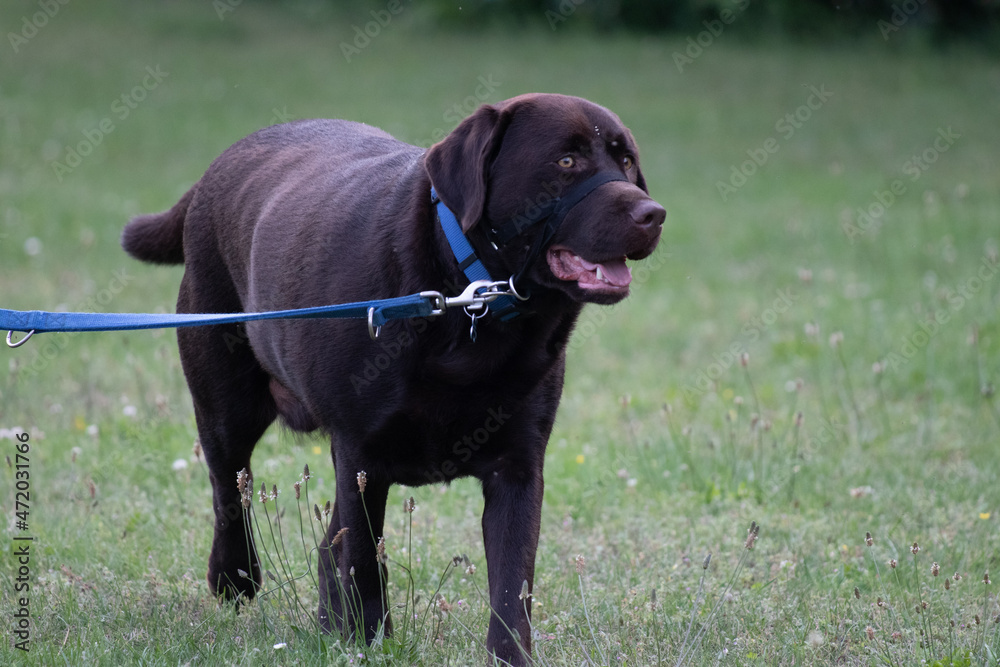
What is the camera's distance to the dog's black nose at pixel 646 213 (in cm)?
284

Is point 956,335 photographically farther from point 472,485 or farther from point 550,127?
point 550,127

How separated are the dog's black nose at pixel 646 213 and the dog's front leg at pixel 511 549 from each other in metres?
0.80

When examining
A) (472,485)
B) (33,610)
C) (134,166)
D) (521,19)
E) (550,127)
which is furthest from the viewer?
(521,19)

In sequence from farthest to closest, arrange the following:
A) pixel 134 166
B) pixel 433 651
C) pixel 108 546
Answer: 1. pixel 134 166
2. pixel 108 546
3. pixel 433 651

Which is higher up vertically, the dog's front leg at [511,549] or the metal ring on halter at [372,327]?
the metal ring on halter at [372,327]

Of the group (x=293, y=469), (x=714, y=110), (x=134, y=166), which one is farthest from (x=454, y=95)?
(x=293, y=469)

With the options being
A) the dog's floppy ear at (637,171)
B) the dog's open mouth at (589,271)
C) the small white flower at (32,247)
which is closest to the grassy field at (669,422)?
the small white flower at (32,247)

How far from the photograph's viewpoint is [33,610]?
3.51 meters

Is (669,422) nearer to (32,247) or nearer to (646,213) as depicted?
(646,213)

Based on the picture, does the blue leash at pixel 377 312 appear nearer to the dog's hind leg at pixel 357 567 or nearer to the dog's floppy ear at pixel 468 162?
the dog's floppy ear at pixel 468 162

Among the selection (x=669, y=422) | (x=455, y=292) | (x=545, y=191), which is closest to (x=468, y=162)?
(x=545, y=191)

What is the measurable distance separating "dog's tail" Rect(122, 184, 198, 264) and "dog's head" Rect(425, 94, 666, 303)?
1.57 meters

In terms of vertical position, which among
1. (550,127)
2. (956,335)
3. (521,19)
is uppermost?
(550,127)

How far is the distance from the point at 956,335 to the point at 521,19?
15935 millimetres
